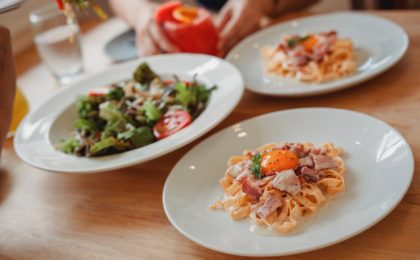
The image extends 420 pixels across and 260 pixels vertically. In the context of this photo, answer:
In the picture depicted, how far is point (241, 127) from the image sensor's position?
1457 millimetres

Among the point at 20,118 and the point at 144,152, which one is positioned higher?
the point at 144,152

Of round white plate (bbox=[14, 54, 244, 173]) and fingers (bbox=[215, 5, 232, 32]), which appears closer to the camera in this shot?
round white plate (bbox=[14, 54, 244, 173])

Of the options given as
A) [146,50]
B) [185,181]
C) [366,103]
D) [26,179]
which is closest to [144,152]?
[185,181]

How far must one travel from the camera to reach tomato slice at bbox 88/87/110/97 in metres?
1.80

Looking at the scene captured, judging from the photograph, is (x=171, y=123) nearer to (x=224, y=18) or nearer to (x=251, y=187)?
(x=251, y=187)

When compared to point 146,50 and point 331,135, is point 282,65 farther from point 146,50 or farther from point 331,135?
point 146,50

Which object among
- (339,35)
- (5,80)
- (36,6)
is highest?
(5,80)

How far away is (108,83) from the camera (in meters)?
1.94

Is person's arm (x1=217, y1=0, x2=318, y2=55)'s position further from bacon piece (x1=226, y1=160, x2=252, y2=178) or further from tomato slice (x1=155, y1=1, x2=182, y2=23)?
bacon piece (x1=226, y1=160, x2=252, y2=178)

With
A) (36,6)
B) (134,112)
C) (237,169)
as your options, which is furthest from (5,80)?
(36,6)

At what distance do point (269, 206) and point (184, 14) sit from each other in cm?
119

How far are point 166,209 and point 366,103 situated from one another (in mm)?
739

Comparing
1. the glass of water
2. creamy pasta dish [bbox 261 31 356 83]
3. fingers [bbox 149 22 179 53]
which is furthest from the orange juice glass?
creamy pasta dish [bbox 261 31 356 83]

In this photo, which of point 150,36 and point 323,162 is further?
point 150,36
